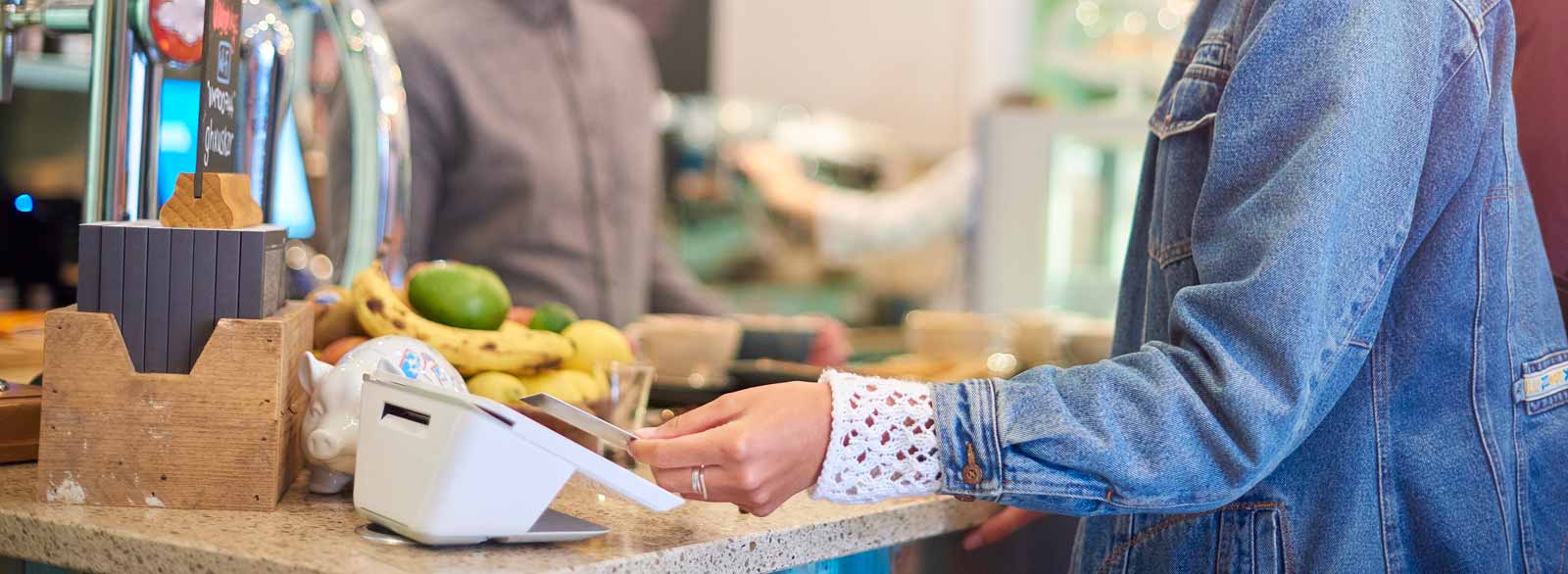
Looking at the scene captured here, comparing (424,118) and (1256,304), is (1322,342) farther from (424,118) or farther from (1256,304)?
(424,118)

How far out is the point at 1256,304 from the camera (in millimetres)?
859

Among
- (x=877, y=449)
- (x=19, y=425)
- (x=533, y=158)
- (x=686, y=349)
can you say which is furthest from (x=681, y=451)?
(x=533, y=158)

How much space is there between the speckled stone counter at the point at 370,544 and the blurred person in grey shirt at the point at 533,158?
1386 millimetres

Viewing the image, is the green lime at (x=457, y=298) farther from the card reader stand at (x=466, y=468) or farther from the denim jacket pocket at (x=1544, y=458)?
the denim jacket pocket at (x=1544, y=458)

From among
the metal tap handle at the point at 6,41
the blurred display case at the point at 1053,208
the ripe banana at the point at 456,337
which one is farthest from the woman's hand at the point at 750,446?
the blurred display case at the point at 1053,208

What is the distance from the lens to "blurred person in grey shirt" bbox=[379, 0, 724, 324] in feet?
7.93

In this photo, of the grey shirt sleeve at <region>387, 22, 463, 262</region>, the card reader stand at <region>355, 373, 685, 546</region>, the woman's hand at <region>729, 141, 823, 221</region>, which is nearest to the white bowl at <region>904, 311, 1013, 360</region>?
the grey shirt sleeve at <region>387, 22, 463, 262</region>

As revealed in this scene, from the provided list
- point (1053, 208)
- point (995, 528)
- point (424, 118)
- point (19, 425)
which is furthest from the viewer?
point (1053, 208)

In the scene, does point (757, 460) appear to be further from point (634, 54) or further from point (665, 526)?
point (634, 54)

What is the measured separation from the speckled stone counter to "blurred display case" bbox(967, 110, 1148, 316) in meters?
1.99

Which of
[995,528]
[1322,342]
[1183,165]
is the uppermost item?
[1183,165]

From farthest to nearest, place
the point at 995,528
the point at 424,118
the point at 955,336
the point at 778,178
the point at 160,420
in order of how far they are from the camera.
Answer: the point at 778,178
the point at 424,118
the point at 955,336
the point at 995,528
the point at 160,420

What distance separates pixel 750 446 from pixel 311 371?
1.21ft

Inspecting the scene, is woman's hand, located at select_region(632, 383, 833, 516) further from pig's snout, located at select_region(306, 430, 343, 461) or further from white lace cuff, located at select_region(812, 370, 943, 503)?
pig's snout, located at select_region(306, 430, 343, 461)
